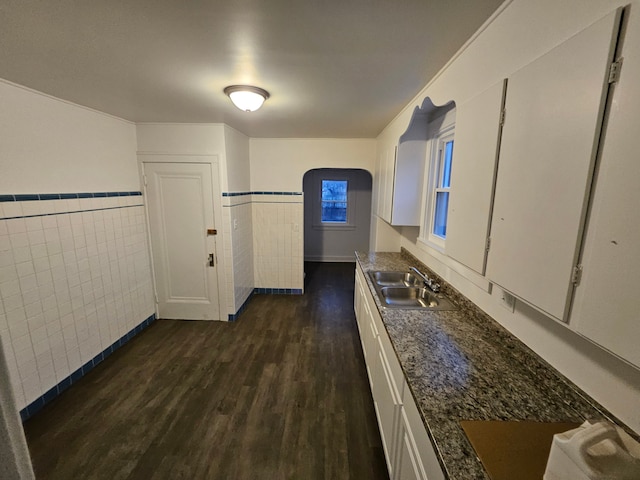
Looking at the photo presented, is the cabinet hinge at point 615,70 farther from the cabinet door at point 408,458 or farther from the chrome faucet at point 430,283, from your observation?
the chrome faucet at point 430,283

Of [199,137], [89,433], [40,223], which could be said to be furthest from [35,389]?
[199,137]

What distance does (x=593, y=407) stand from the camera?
37.4 inches

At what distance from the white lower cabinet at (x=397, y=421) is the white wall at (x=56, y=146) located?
8.98 feet

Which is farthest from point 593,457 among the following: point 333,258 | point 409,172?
point 333,258

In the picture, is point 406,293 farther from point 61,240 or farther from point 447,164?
point 61,240

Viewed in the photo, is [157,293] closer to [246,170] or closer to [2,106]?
[246,170]

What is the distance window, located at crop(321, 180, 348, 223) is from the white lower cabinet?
427 centimetres

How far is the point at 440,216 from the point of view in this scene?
258cm

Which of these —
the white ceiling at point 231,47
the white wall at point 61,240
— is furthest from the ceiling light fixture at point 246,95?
the white wall at point 61,240

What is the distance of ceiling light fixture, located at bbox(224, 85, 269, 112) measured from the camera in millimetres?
1952

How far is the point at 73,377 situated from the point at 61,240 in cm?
119

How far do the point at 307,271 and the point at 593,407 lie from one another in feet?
15.9

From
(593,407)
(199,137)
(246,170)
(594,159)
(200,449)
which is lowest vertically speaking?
(200,449)

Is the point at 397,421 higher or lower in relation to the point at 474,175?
lower
